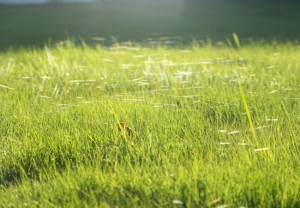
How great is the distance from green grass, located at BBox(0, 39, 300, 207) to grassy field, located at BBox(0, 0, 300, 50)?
3.02m

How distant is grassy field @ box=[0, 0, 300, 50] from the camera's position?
765 cm

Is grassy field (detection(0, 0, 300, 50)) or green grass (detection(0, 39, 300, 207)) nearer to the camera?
green grass (detection(0, 39, 300, 207))

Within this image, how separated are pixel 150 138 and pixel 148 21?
6.88 meters

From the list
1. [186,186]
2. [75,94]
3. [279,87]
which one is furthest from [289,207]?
[75,94]

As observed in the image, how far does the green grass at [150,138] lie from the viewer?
211 cm

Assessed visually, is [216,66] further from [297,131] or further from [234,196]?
[234,196]

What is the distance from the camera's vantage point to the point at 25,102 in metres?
3.41

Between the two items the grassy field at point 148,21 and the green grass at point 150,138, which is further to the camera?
the grassy field at point 148,21

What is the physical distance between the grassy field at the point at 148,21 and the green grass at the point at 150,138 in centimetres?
302

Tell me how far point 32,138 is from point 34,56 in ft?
8.30

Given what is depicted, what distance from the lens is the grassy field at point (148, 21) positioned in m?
7.65

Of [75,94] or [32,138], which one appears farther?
[75,94]

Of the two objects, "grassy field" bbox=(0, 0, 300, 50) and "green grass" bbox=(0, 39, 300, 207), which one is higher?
"grassy field" bbox=(0, 0, 300, 50)

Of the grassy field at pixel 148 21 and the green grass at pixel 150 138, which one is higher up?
the grassy field at pixel 148 21
